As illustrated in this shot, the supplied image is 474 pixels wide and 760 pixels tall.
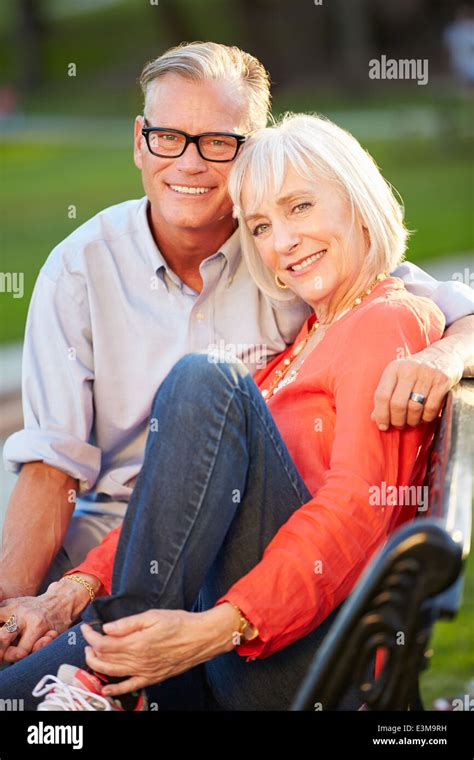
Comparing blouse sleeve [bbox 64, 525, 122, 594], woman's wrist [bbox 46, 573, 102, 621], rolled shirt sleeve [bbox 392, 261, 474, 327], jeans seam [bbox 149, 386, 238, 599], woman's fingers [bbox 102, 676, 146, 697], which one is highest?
rolled shirt sleeve [bbox 392, 261, 474, 327]

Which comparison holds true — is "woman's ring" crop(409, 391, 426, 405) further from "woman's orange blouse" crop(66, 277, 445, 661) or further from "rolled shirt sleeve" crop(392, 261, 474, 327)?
"rolled shirt sleeve" crop(392, 261, 474, 327)

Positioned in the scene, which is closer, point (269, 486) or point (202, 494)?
point (202, 494)

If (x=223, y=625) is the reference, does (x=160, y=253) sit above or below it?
above

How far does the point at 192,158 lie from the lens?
284 centimetres

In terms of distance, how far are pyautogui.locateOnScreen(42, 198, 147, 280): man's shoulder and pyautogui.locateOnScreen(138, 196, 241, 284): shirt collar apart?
0.07 feet

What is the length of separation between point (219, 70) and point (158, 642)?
1.30m

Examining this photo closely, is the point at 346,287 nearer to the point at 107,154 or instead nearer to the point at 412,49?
the point at 107,154

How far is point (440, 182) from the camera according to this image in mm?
15125

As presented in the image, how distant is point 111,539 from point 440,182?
13.0 metres

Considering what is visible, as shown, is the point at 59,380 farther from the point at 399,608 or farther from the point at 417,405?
the point at 399,608

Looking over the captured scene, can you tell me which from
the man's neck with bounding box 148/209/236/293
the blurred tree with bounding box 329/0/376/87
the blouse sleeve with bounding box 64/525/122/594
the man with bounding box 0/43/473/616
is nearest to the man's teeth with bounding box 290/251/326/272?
the man with bounding box 0/43/473/616

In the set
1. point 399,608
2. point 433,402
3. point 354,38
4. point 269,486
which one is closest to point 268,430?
point 269,486

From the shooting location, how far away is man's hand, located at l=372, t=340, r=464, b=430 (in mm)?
2291

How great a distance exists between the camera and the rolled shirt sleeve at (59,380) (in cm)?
282
